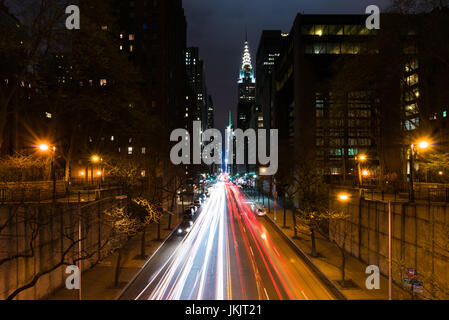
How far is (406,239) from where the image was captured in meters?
18.6

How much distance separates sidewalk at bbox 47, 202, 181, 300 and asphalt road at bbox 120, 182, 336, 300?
0.65 metres

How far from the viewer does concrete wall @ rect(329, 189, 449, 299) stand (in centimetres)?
1534

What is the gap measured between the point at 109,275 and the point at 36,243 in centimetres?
631

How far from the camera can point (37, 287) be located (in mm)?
16578

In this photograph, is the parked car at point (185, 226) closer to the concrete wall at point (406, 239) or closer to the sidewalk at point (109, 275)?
the sidewalk at point (109, 275)

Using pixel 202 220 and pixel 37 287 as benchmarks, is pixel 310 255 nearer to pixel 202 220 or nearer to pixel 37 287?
pixel 37 287

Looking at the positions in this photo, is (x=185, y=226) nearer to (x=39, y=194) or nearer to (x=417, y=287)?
(x=39, y=194)

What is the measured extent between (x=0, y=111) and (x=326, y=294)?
22806mm

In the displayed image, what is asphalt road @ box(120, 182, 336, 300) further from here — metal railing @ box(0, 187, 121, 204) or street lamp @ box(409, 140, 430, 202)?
street lamp @ box(409, 140, 430, 202)

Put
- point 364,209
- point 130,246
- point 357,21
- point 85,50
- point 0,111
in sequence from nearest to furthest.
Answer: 1. point 0,111
2. point 85,50
3. point 364,209
4. point 130,246
5. point 357,21

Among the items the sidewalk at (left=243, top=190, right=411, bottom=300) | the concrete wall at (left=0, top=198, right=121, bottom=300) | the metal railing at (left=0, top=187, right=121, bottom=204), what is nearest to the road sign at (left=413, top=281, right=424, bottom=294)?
the sidewalk at (left=243, top=190, right=411, bottom=300)

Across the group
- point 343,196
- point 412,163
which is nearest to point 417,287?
point 412,163

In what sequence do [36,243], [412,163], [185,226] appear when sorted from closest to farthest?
[36,243]
[412,163]
[185,226]
